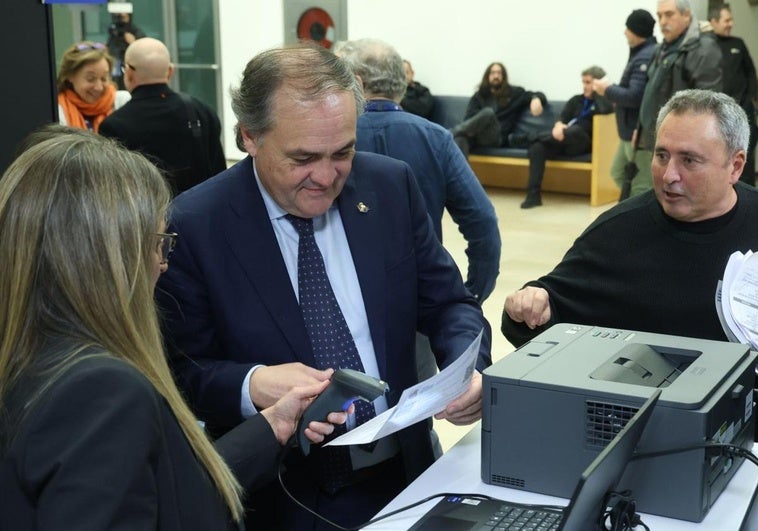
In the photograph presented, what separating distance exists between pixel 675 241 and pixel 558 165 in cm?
723

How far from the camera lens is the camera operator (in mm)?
9758

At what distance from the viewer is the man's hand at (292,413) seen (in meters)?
1.84

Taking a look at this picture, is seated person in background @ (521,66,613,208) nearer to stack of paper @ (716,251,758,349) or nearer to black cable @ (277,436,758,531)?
stack of paper @ (716,251,758,349)

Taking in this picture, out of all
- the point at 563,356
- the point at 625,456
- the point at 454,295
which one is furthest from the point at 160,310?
the point at 625,456

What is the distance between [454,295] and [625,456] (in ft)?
2.86

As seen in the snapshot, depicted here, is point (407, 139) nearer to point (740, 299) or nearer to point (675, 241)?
point (675, 241)

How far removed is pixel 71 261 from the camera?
1283mm

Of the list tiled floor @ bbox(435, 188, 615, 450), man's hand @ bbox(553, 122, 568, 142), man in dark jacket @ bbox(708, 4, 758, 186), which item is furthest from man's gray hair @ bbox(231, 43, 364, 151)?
man's hand @ bbox(553, 122, 568, 142)

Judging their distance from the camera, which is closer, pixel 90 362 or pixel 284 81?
pixel 90 362

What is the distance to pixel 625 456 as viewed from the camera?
1.50 meters

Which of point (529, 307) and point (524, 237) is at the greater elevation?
point (529, 307)

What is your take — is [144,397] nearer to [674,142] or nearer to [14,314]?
[14,314]

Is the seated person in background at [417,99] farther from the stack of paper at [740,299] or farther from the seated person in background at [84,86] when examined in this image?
the stack of paper at [740,299]

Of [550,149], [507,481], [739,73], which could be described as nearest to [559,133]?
[550,149]
